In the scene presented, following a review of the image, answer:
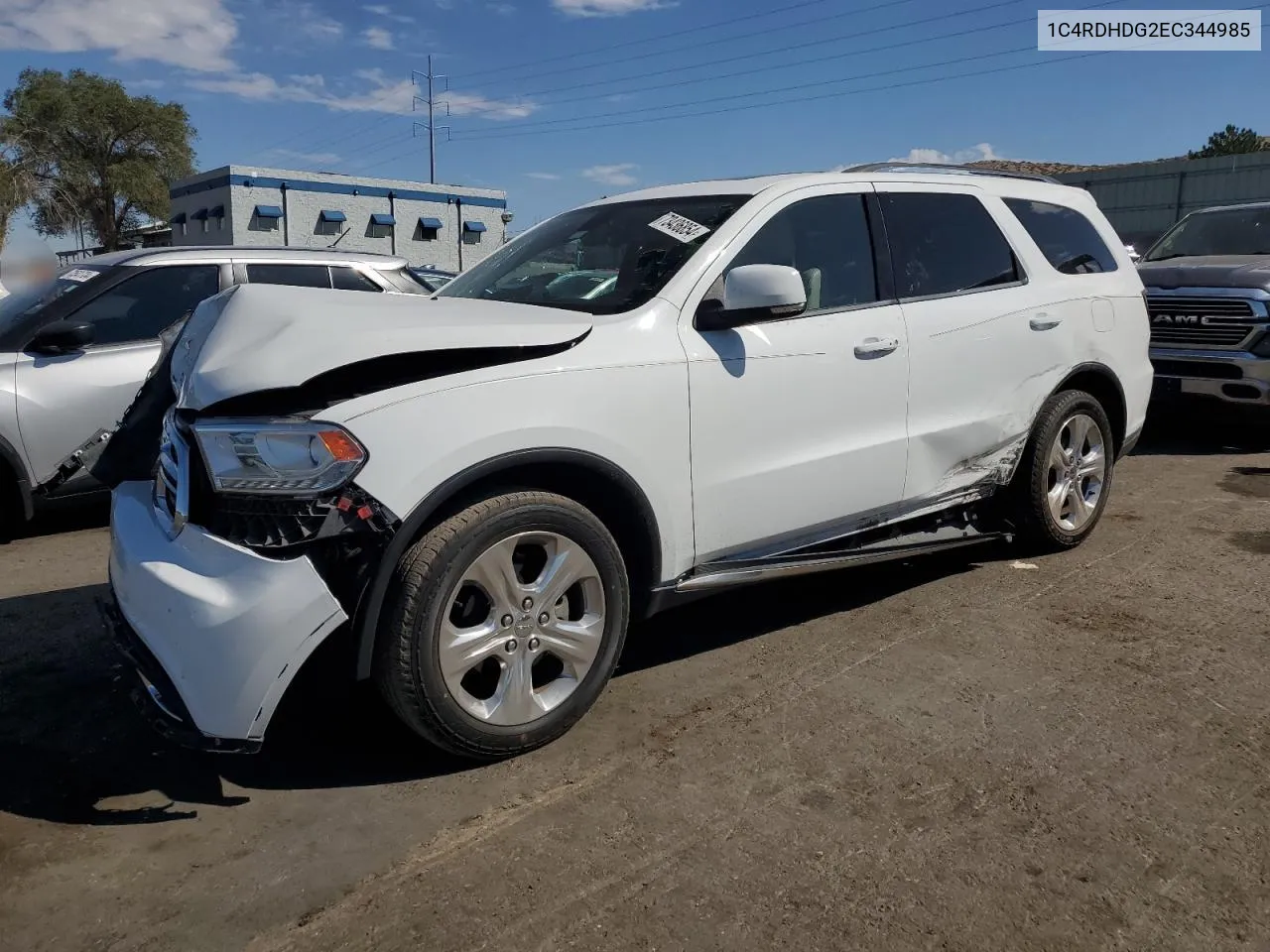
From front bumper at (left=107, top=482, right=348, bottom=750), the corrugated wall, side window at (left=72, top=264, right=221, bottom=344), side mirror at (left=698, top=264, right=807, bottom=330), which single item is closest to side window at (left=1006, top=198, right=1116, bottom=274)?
side mirror at (left=698, top=264, right=807, bottom=330)

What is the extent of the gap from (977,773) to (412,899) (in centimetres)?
168

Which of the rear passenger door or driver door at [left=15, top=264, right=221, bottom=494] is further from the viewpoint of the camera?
driver door at [left=15, top=264, right=221, bottom=494]

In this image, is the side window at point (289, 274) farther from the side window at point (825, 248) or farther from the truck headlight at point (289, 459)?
the truck headlight at point (289, 459)

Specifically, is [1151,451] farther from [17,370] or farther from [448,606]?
Result: [17,370]

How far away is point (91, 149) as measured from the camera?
50.4 m

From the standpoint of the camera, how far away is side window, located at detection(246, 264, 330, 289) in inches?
260

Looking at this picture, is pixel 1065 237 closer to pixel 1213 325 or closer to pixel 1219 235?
pixel 1213 325

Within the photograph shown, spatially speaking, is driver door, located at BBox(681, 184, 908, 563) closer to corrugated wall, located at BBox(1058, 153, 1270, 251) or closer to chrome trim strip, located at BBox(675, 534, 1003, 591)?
chrome trim strip, located at BBox(675, 534, 1003, 591)

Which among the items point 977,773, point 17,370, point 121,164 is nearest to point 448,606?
point 977,773

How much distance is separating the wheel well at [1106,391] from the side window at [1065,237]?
0.53 meters

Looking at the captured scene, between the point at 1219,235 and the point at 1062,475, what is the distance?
600cm

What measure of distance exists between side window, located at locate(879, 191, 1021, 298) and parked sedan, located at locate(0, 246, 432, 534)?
9.98 feet

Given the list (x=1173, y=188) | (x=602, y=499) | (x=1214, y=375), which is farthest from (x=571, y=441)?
(x=1173, y=188)

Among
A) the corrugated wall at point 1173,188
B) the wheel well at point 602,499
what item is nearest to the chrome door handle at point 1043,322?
the wheel well at point 602,499
